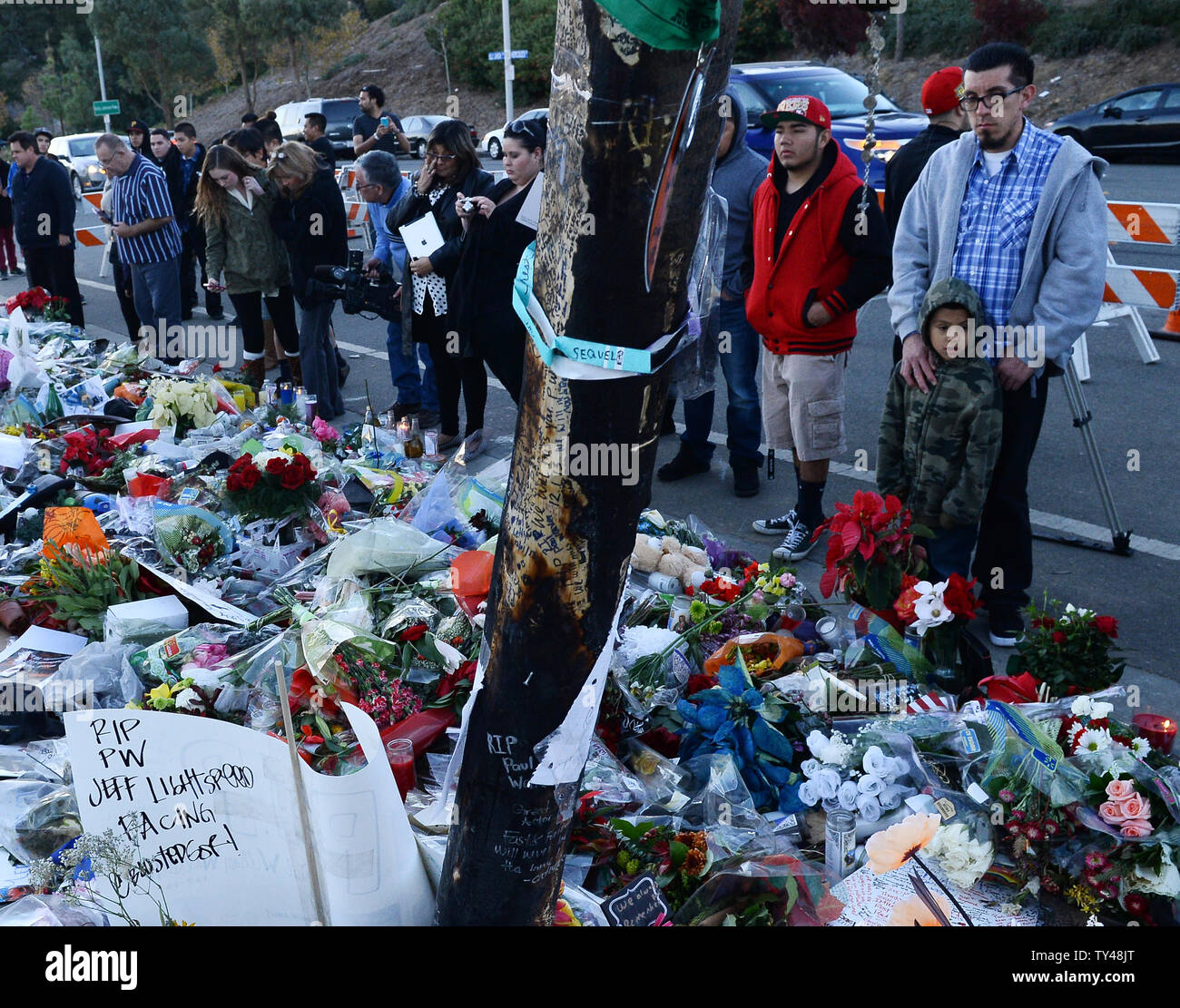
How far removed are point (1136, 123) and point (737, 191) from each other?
18400 mm

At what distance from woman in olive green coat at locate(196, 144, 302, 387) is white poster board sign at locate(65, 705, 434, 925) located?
594cm

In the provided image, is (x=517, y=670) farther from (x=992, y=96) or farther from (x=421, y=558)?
(x=992, y=96)

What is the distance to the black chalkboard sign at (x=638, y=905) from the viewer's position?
2.53 metres

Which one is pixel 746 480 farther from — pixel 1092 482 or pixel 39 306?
pixel 39 306

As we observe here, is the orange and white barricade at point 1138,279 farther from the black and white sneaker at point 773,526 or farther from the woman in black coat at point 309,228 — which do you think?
the woman in black coat at point 309,228

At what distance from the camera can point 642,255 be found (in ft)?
4.89

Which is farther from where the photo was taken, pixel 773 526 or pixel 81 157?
pixel 81 157

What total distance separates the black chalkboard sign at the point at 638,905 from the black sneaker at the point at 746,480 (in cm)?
350

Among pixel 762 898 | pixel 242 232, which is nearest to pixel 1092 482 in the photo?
pixel 762 898

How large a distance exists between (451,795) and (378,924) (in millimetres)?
697

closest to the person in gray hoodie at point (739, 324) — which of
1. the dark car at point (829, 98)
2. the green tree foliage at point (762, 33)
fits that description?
the dark car at point (829, 98)

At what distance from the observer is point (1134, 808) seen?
2.52 m

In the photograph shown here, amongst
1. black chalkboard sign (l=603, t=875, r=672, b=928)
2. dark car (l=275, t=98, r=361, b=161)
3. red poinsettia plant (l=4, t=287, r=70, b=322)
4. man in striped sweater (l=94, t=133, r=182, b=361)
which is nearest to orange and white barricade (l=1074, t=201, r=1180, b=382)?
black chalkboard sign (l=603, t=875, r=672, b=928)

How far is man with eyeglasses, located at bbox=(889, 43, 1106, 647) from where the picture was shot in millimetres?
3834
